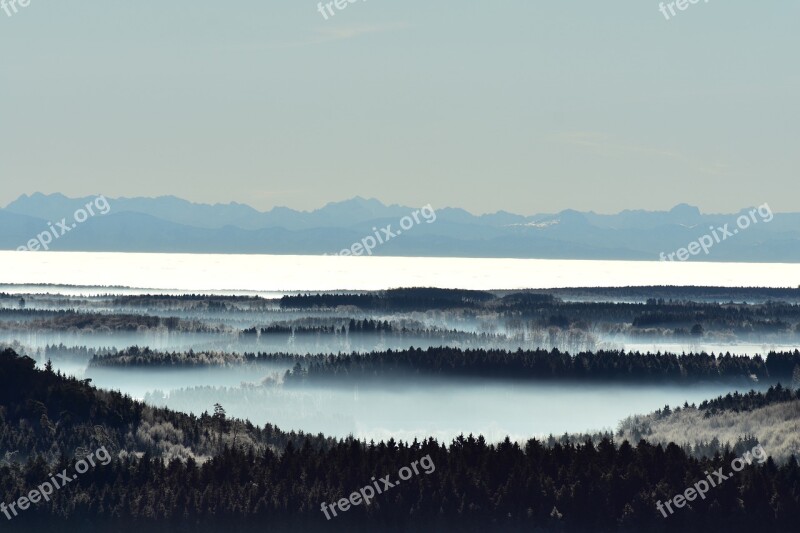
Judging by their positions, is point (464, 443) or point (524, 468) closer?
point (524, 468)

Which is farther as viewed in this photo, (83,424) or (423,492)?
(83,424)

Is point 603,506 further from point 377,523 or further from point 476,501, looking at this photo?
point 377,523

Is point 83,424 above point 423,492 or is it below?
above

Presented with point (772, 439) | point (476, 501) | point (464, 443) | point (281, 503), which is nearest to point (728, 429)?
point (772, 439)

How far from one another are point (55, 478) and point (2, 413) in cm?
2647

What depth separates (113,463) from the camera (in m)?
111

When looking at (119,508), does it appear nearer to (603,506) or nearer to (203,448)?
(203,448)

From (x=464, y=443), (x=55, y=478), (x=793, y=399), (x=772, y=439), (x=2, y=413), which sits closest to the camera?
(x=55, y=478)

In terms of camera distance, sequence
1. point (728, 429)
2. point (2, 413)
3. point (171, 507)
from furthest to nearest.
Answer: point (728, 429) → point (2, 413) → point (171, 507)

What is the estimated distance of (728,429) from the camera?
151125mm

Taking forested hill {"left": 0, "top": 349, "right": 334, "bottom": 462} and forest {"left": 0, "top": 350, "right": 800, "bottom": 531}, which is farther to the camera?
forested hill {"left": 0, "top": 349, "right": 334, "bottom": 462}

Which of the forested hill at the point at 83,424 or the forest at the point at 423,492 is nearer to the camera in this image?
the forest at the point at 423,492

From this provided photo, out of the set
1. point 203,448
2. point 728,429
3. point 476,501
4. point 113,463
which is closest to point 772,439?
point 728,429

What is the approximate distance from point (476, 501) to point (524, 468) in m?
6.85
